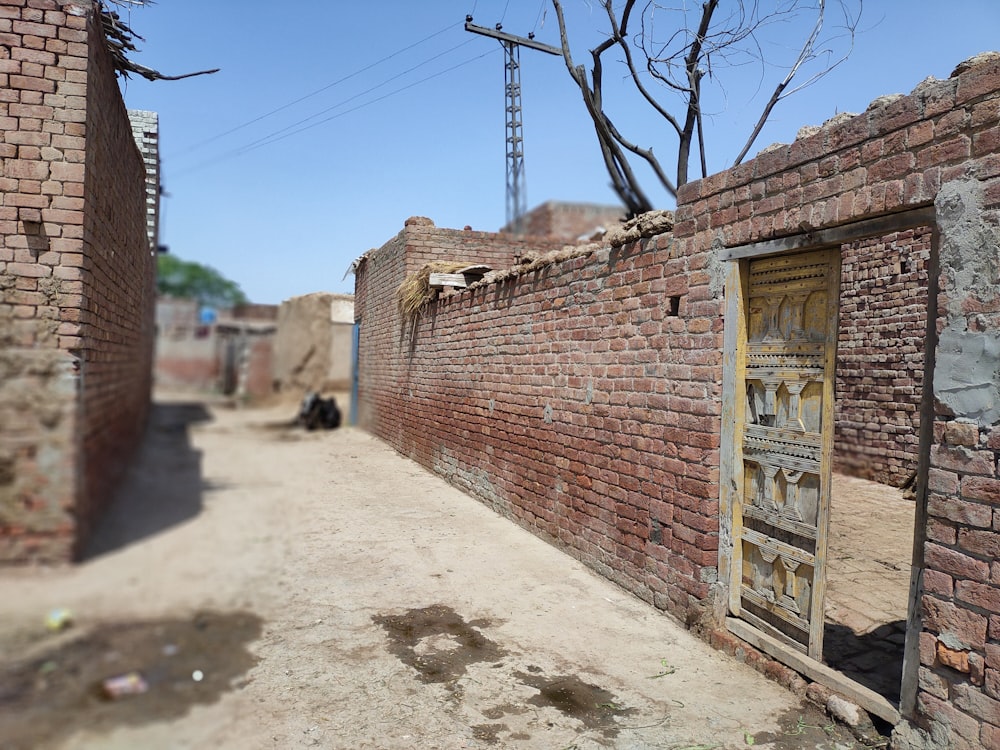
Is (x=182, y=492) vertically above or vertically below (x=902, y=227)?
below

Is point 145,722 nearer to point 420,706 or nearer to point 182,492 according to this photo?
point 182,492

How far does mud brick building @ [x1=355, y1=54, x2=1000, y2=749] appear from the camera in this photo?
2.31 metres

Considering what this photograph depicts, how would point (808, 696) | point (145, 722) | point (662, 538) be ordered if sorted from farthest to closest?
point (662, 538) < point (808, 696) < point (145, 722)

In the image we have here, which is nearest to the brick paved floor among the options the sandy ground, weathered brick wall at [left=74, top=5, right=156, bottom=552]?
the sandy ground

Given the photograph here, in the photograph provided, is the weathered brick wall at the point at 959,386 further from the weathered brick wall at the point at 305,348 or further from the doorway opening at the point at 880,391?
the doorway opening at the point at 880,391

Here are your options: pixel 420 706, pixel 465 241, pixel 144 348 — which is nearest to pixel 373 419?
pixel 465 241

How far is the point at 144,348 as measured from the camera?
3.37ft

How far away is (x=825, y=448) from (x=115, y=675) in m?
3.10

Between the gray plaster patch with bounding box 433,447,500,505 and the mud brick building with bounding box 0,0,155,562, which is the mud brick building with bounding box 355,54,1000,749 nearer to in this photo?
the gray plaster patch with bounding box 433,447,500,505

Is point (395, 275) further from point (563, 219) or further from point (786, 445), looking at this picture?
point (563, 219)

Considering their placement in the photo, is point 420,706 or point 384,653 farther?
point 384,653

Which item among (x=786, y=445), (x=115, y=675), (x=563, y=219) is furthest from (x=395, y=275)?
(x=563, y=219)

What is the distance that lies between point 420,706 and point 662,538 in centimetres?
190

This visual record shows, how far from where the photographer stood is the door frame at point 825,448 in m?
2.51
